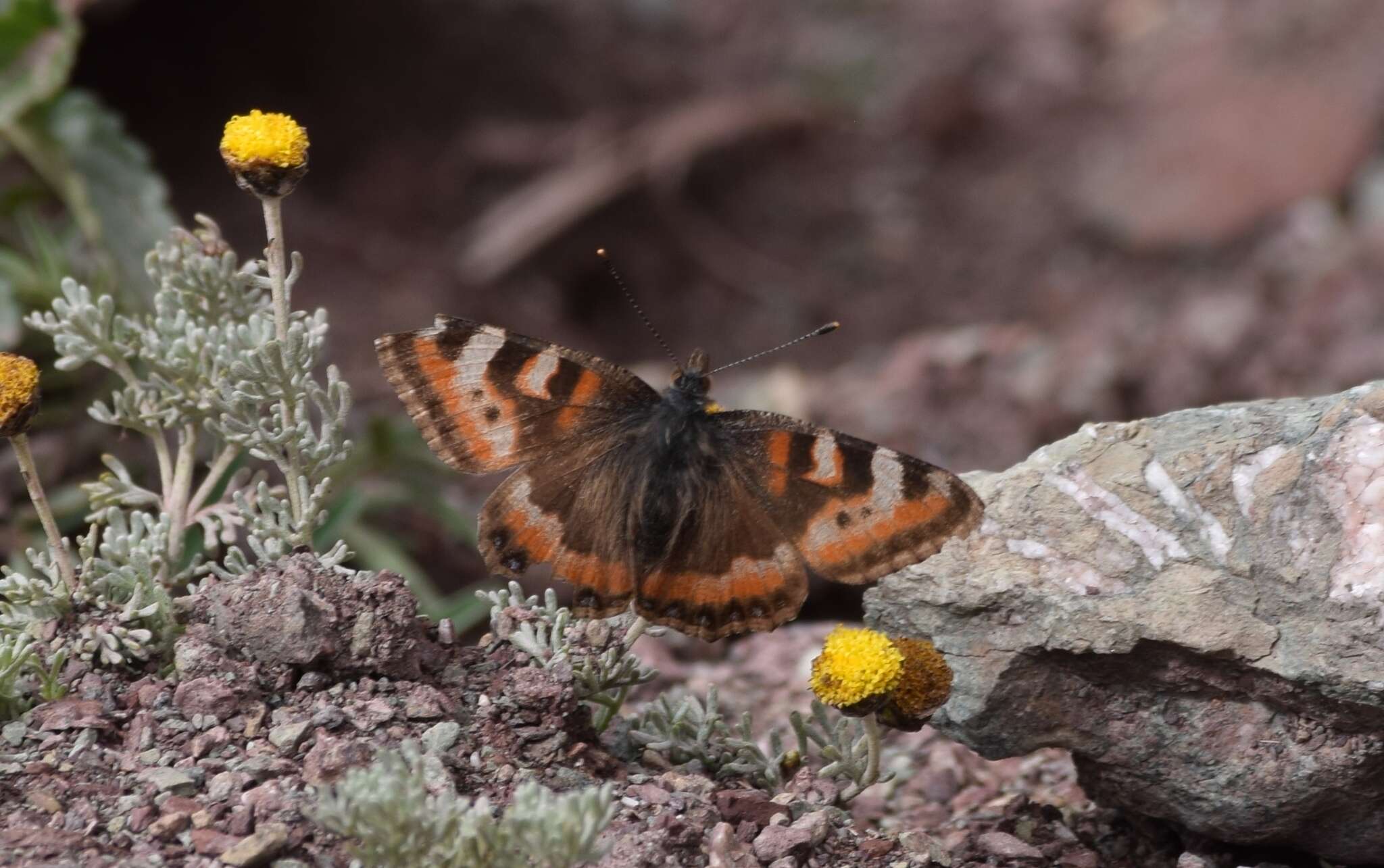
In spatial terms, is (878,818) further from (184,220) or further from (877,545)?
(184,220)

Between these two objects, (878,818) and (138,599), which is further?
(878,818)

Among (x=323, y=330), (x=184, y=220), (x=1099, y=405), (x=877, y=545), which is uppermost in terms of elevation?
(x=184, y=220)

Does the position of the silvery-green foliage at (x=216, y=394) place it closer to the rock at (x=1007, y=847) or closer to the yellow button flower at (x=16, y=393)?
the yellow button flower at (x=16, y=393)

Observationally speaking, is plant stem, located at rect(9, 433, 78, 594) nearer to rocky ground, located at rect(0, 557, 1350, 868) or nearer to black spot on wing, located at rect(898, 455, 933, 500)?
rocky ground, located at rect(0, 557, 1350, 868)

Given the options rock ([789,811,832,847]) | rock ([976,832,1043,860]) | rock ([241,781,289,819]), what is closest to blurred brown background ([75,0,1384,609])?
rock ([976,832,1043,860])

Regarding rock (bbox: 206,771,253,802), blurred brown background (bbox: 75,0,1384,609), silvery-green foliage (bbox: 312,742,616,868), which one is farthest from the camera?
blurred brown background (bbox: 75,0,1384,609)

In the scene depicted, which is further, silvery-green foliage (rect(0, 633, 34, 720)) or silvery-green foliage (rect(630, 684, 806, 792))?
silvery-green foliage (rect(630, 684, 806, 792))

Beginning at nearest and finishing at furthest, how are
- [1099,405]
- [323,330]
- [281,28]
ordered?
[323,330] → [1099,405] → [281,28]

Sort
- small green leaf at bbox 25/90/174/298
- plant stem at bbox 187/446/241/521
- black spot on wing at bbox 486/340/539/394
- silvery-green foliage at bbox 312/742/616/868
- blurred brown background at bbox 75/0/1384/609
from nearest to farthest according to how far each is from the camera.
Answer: silvery-green foliage at bbox 312/742/616/868, black spot on wing at bbox 486/340/539/394, plant stem at bbox 187/446/241/521, small green leaf at bbox 25/90/174/298, blurred brown background at bbox 75/0/1384/609

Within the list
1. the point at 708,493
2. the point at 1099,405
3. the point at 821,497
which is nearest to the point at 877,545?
the point at 821,497
